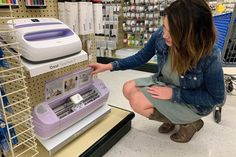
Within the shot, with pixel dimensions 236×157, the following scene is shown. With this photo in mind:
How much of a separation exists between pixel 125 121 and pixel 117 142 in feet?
0.50

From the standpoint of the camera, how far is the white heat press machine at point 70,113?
1.12 metres

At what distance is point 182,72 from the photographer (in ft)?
3.88

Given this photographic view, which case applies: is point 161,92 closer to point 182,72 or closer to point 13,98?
point 182,72

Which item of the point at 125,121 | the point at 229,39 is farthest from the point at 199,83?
the point at 229,39

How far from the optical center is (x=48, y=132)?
1118mm

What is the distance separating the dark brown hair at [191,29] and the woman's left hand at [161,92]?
0.77 ft

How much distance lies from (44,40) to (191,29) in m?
0.69

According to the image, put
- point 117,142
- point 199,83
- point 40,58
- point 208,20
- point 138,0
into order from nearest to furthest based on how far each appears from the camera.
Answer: point 40,58
point 208,20
point 199,83
point 117,142
point 138,0

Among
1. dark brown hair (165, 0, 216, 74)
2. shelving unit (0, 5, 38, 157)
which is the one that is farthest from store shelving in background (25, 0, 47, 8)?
dark brown hair (165, 0, 216, 74)

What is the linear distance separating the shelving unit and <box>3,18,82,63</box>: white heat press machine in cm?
4

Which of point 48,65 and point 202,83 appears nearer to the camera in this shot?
point 48,65

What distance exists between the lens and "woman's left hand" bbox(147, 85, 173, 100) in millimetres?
1248

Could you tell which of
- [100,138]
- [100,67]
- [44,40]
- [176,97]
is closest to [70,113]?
[100,138]

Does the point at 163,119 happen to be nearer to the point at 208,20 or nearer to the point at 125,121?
the point at 125,121
